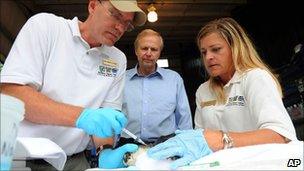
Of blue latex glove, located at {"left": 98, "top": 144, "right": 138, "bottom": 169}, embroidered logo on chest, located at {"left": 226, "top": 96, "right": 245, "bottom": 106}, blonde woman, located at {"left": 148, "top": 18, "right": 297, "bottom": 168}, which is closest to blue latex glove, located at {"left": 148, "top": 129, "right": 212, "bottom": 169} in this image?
blonde woman, located at {"left": 148, "top": 18, "right": 297, "bottom": 168}

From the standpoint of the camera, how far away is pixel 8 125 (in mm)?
693

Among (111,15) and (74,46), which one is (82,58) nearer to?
(74,46)

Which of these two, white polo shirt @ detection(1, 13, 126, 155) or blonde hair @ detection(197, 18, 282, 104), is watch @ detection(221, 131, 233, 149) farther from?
white polo shirt @ detection(1, 13, 126, 155)

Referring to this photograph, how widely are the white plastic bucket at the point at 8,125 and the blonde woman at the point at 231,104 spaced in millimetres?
372

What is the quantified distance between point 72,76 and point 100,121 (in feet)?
1.31

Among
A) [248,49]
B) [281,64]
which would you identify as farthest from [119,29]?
[281,64]

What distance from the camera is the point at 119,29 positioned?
1635 mm

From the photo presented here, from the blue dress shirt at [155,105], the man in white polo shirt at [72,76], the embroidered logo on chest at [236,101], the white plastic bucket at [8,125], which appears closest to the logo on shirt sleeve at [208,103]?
the embroidered logo on chest at [236,101]

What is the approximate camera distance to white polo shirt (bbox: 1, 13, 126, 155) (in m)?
1.28

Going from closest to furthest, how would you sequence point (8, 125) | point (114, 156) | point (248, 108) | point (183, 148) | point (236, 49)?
point (8, 125), point (183, 148), point (114, 156), point (248, 108), point (236, 49)

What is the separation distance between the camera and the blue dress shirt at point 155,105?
8.69ft

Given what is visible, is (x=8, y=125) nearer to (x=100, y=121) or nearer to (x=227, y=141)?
(x=100, y=121)

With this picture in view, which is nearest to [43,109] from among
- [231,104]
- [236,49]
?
[231,104]

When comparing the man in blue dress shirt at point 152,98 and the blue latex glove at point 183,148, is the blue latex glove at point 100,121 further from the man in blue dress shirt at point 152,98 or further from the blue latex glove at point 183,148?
the man in blue dress shirt at point 152,98
